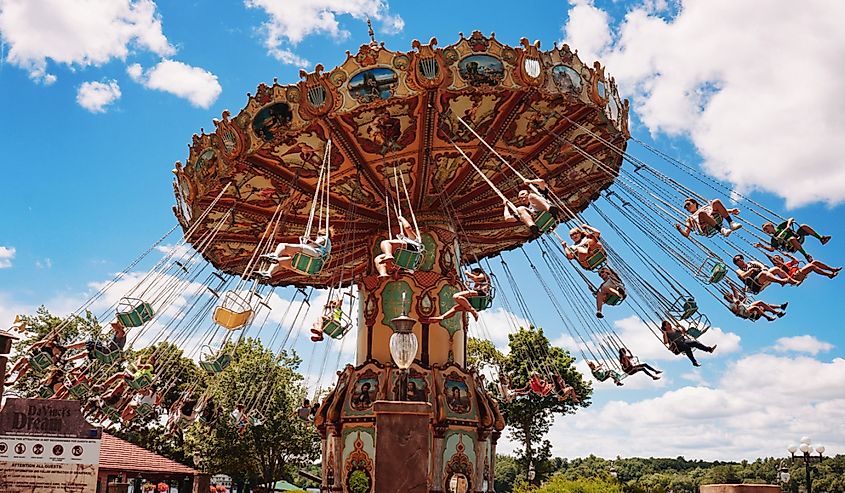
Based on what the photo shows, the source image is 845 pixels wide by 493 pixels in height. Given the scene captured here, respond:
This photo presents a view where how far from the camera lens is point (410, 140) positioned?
12.6 m

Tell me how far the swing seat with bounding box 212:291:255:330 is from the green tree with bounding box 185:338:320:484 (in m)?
17.9

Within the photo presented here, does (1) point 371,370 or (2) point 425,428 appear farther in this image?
(1) point 371,370

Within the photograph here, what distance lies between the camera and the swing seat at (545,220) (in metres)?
8.97

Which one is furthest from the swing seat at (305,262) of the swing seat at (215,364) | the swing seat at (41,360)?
the swing seat at (41,360)

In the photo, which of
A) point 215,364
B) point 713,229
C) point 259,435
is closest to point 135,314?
point 215,364

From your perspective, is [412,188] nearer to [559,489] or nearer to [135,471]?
[559,489]

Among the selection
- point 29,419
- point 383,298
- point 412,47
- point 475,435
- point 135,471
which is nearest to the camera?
point 29,419

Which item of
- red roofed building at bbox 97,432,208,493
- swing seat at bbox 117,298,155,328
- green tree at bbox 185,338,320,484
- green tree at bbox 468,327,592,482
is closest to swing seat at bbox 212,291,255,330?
swing seat at bbox 117,298,155,328

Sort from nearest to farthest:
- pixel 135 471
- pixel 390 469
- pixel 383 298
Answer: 1. pixel 390 469
2. pixel 383 298
3. pixel 135 471

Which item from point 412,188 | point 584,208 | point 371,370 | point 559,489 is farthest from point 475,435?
point 559,489

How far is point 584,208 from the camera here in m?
15.9

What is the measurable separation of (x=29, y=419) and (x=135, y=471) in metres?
13.9

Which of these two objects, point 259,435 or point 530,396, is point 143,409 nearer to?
point 259,435

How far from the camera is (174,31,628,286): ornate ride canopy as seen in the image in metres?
10.9
